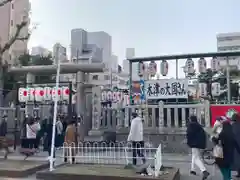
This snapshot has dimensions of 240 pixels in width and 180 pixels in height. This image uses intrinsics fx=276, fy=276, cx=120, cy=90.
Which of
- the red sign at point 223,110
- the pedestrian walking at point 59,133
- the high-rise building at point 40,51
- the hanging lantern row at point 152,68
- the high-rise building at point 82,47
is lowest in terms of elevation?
the pedestrian walking at point 59,133

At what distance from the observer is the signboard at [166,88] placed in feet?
45.5

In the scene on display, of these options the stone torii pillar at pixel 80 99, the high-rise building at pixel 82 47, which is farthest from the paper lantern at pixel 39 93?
the high-rise building at pixel 82 47

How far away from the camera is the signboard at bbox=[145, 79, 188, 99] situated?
1388 cm

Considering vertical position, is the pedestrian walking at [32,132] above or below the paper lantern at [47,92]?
below

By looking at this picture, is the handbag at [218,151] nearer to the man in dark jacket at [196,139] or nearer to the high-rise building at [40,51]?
the man in dark jacket at [196,139]

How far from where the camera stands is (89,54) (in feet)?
216

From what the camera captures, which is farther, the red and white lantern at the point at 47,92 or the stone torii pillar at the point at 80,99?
the red and white lantern at the point at 47,92

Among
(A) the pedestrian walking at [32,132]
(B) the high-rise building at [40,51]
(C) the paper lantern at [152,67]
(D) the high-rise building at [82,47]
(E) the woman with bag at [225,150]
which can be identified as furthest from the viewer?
(D) the high-rise building at [82,47]

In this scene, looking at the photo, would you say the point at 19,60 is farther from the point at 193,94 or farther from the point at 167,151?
the point at 167,151

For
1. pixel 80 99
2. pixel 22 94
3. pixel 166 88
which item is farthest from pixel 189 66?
pixel 22 94

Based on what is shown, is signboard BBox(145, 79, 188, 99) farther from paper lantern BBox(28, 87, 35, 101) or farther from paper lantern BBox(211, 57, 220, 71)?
paper lantern BBox(28, 87, 35, 101)

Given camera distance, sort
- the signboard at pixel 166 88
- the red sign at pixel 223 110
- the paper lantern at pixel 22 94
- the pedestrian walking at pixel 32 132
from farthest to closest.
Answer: the paper lantern at pixel 22 94 → the signboard at pixel 166 88 → the pedestrian walking at pixel 32 132 → the red sign at pixel 223 110

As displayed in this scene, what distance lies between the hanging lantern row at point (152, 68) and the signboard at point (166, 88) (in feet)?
4.54

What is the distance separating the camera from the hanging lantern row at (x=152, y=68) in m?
15.4
